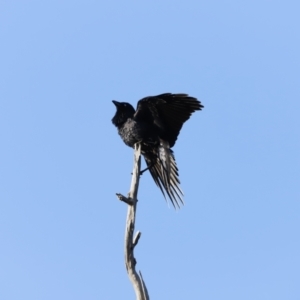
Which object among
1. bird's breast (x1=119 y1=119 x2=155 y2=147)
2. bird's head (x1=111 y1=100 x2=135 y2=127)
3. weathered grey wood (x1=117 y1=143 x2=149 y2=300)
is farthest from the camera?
bird's head (x1=111 y1=100 x2=135 y2=127)

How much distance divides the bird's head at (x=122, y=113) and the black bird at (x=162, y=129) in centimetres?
21

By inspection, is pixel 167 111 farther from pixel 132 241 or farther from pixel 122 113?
pixel 132 241

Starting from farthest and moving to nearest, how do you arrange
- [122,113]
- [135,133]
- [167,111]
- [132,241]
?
[122,113] < [167,111] < [135,133] < [132,241]

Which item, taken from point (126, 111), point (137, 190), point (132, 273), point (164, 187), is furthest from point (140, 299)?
point (126, 111)

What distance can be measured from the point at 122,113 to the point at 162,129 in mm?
801

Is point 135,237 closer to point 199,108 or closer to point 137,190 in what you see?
point 137,190

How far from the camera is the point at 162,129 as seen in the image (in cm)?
1262

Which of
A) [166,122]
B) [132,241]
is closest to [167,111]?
[166,122]

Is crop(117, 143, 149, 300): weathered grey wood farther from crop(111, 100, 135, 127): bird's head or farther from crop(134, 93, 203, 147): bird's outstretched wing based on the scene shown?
crop(111, 100, 135, 127): bird's head

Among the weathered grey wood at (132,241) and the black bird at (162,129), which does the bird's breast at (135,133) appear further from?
the weathered grey wood at (132,241)

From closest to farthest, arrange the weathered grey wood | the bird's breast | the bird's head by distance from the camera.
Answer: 1. the weathered grey wood
2. the bird's breast
3. the bird's head

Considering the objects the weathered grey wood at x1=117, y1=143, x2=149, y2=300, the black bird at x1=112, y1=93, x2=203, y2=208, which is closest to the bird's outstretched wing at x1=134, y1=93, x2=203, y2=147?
the black bird at x1=112, y1=93, x2=203, y2=208

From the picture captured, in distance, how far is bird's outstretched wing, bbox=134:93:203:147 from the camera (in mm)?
12508

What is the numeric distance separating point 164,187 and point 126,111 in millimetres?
1324
